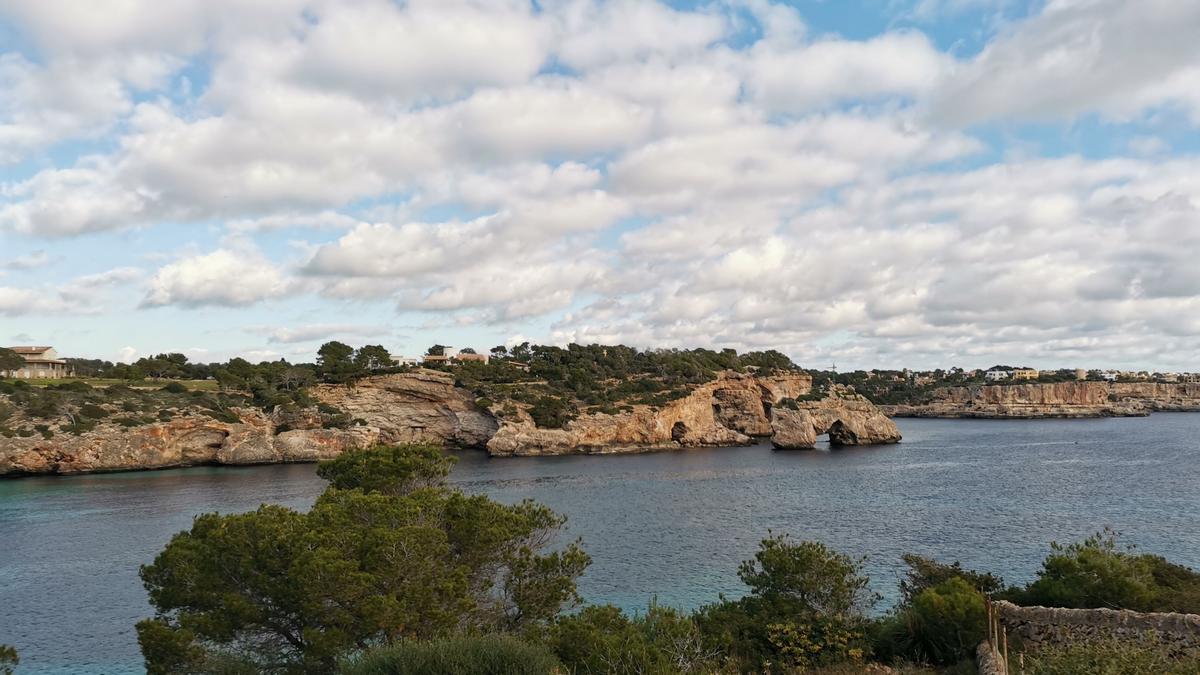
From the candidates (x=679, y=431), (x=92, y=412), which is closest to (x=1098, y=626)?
(x=679, y=431)

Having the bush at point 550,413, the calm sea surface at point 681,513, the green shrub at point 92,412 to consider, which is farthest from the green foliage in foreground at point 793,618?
the green shrub at point 92,412

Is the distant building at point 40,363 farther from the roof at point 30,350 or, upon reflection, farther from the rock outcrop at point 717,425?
the rock outcrop at point 717,425

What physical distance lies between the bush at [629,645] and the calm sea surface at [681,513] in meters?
10.4

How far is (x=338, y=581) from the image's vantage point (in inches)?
590

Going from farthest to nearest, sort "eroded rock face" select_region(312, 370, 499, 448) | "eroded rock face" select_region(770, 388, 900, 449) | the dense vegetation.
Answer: "eroded rock face" select_region(770, 388, 900, 449)
"eroded rock face" select_region(312, 370, 499, 448)
the dense vegetation

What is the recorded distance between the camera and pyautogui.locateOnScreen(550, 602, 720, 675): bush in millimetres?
13344

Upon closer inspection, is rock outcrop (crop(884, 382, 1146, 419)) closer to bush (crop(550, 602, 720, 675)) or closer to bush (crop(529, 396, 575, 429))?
bush (crop(529, 396, 575, 429))

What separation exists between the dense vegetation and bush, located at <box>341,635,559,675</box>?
0.23 ft

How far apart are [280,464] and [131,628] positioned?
59517 millimetres

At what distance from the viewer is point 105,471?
73.0 meters

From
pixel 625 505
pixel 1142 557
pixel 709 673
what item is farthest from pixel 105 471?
pixel 1142 557

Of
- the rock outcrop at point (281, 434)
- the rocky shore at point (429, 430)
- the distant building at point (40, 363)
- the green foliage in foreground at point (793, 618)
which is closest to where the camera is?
the green foliage in foreground at point (793, 618)

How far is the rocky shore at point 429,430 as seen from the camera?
73750mm

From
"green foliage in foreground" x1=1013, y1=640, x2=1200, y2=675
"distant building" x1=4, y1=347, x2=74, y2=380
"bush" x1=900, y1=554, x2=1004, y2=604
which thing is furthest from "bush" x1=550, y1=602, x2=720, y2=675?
"distant building" x1=4, y1=347, x2=74, y2=380
